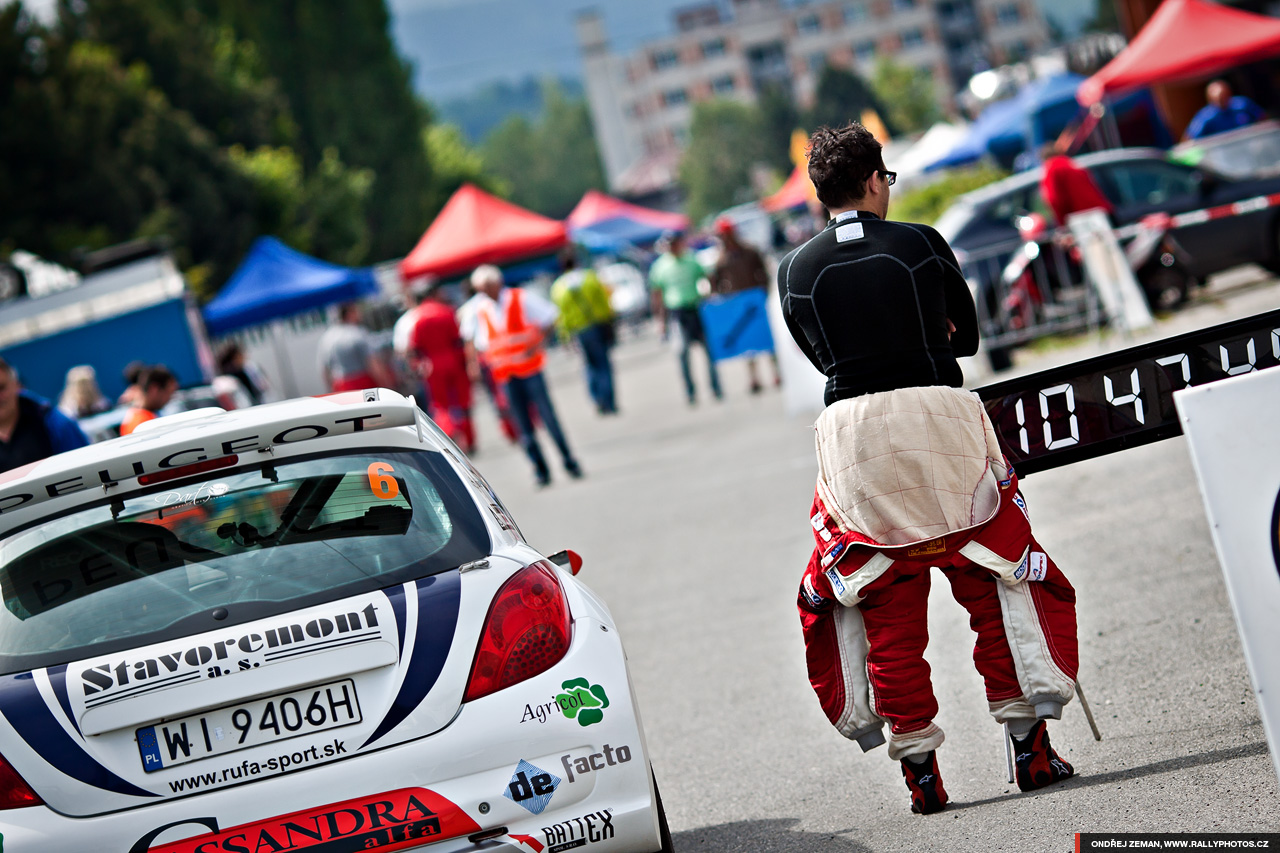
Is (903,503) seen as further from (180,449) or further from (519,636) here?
(180,449)

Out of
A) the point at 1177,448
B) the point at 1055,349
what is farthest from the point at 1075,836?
the point at 1055,349

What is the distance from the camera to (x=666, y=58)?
523 feet

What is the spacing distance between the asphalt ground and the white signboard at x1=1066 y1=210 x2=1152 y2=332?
10.8ft

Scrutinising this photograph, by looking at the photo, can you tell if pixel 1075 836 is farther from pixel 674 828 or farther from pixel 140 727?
pixel 140 727

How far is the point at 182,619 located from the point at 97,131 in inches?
1340

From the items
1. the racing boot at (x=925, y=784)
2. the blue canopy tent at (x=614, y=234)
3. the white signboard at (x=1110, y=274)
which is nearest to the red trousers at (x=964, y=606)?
the racing boot at (x=925, y=784)

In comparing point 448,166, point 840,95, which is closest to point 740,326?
point 448,166

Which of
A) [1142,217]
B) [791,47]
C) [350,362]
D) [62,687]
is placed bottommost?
[1142,217]

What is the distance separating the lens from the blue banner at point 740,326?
1568 centimetres

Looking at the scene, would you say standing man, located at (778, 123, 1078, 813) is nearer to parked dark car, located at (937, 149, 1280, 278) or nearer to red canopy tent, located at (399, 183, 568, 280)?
parked dark car, located at (937, 149, 1280, 278)

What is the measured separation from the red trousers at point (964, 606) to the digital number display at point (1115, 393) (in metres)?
0.45

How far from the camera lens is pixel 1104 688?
511cm

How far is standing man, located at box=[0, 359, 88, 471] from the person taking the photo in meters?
6.90

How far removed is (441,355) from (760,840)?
12.9 m
